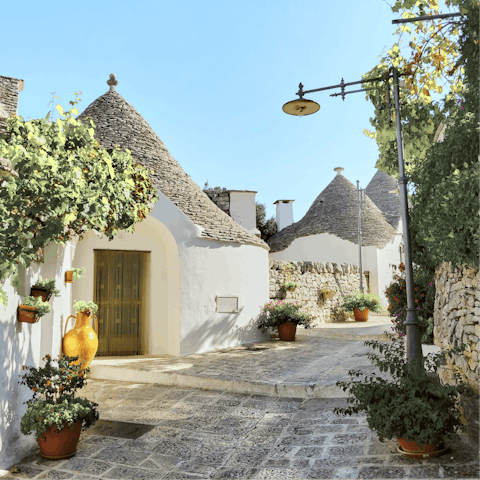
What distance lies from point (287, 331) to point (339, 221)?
1284 cm

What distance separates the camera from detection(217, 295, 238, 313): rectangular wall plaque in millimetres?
9883

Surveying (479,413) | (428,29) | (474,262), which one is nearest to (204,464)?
(479,413)

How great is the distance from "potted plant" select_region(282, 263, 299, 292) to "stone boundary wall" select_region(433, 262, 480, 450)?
826 centimetres

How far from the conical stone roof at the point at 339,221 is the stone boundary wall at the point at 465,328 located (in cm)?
1693

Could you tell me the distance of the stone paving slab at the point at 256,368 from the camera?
247 inches

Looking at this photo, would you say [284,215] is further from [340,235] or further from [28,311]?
[28,311]

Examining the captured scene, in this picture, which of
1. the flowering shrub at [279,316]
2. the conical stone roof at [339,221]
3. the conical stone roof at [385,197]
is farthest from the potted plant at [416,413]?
the conical stone roof at [385,197]

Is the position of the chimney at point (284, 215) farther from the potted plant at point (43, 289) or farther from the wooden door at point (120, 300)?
the potted plant at point (43, 289)

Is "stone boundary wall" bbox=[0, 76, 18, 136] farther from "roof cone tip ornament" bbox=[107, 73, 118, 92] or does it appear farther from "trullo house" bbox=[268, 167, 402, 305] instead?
"trullo house" bbox=[268, 167, 402, 305]

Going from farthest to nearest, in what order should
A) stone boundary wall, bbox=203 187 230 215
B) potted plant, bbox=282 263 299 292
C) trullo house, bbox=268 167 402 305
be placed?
trullo house, bbox=268 167 402 305
stone boundary wall, bbox=203 187 230 215
potted plant, bbox=282 263 299 292

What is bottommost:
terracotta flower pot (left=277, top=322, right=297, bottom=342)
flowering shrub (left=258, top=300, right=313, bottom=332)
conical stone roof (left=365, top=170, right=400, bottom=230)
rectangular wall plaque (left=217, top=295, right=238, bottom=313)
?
terracotta flower pot (left=277, top=322, right=297, bottom=342)

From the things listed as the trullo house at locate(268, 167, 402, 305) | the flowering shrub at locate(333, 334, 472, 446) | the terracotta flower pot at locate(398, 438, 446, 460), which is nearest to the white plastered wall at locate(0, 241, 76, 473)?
the flowering shrub at locate(333, 334, 472, 446)

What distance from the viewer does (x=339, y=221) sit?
22.6 meters

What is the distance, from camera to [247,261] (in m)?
10.6
